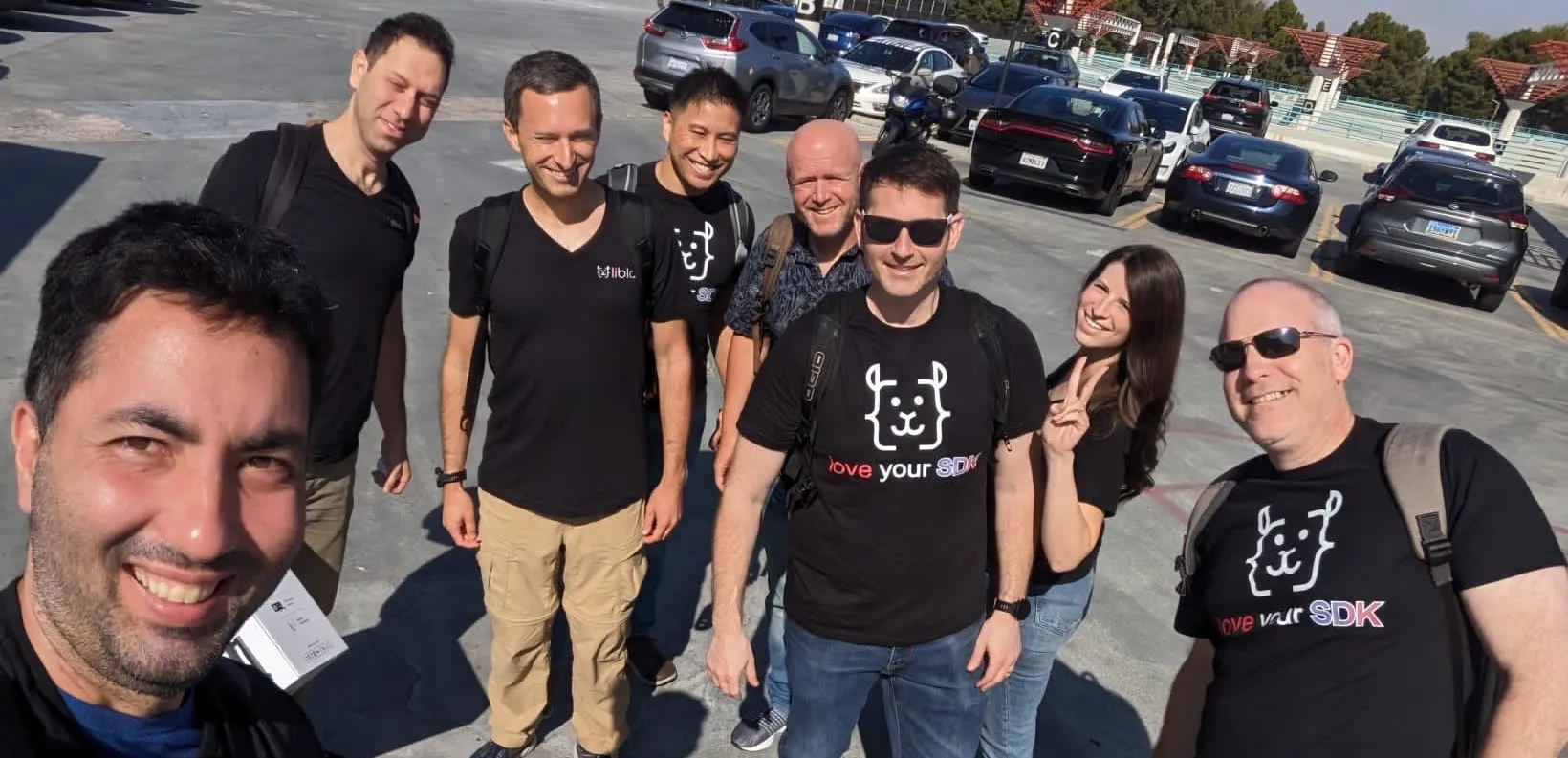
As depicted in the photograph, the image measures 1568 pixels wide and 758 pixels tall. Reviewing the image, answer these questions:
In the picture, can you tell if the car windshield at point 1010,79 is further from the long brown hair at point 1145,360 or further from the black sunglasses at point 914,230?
the black sunglasses at point 914,230

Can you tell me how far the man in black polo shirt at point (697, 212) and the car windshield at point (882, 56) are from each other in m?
16.4

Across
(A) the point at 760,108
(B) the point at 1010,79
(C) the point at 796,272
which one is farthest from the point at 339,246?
(B) the point at 1010,79

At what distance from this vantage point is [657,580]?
3693 millimetres

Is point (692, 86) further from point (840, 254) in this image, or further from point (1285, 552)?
point (1285, 552)

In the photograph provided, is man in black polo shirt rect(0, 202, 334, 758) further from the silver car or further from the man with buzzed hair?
the silver car

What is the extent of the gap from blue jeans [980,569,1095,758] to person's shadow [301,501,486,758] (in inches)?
65.1

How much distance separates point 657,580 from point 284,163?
1935 mm

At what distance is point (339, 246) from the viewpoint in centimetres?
252

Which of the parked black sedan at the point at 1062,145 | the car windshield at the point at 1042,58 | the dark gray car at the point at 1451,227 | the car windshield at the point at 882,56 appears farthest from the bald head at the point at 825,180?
the car windshield at the point at 1042,58

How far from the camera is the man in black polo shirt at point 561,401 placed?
8.82ft

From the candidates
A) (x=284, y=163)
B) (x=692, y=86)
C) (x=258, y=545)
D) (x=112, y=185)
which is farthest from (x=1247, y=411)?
(x=112, y=185)

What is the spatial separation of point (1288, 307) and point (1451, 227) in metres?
11.2

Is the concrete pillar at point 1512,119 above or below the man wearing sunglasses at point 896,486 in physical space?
above

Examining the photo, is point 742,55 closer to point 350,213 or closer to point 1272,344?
point 350,213
